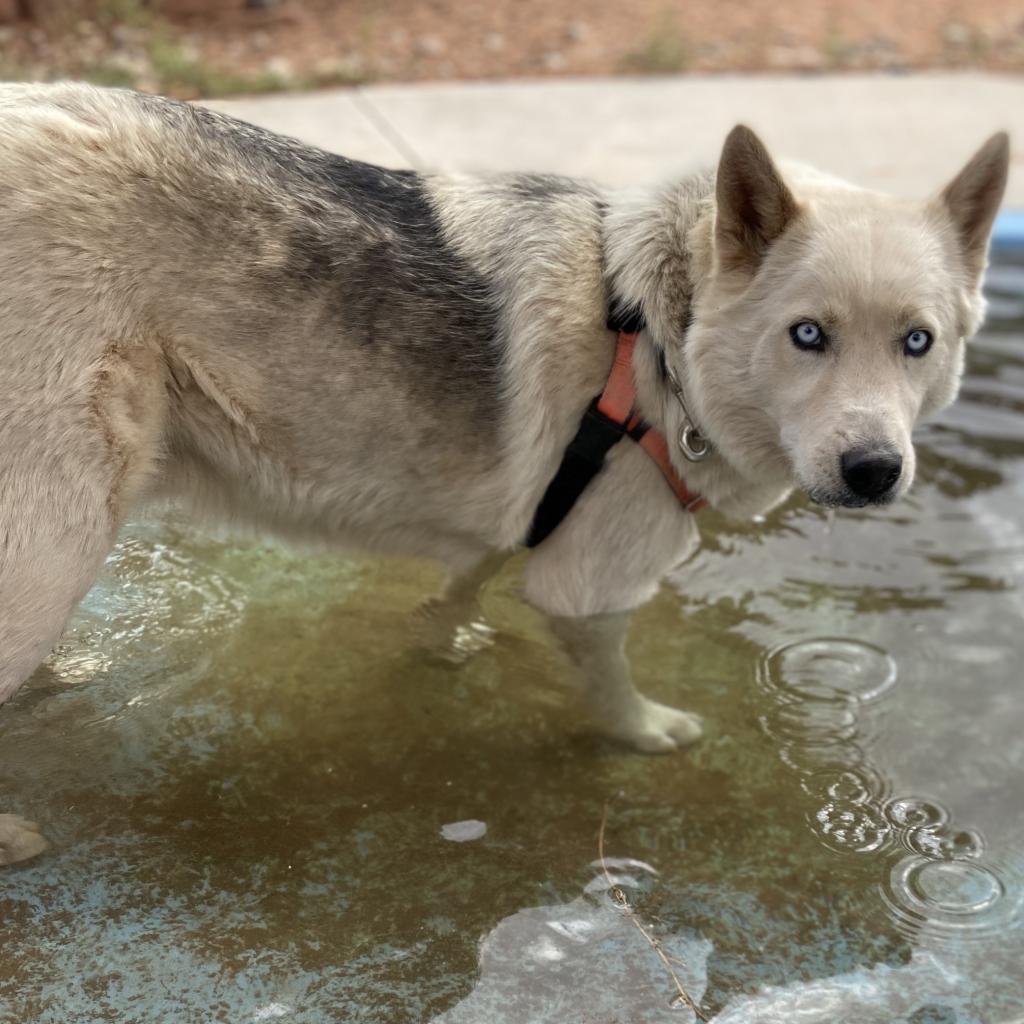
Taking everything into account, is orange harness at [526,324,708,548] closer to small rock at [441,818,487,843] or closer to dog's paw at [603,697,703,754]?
dog's paw at [603,697,703,754]

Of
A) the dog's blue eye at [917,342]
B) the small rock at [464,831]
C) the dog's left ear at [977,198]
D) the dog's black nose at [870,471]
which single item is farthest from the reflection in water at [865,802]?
the dog's left ear at [977,198]

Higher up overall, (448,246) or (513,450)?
(448,246)

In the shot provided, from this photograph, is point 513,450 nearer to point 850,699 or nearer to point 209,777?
point 209,777

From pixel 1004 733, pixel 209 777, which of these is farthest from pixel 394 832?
pixel 1004 733

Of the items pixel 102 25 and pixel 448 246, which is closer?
pixel 448 246

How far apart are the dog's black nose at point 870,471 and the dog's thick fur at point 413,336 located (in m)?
0.03

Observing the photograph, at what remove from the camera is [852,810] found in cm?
338

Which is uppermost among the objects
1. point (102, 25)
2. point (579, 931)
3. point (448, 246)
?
point (102, 25)

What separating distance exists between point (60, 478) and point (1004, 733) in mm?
2826

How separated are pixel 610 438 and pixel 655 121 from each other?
5.41 meters

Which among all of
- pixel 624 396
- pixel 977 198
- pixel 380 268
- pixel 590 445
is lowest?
pixel 590 445

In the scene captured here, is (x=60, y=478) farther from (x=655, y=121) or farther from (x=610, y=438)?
(x=655, y=121)

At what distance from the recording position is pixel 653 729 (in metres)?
3.58

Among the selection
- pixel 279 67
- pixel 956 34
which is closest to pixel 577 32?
pixel 279 67
